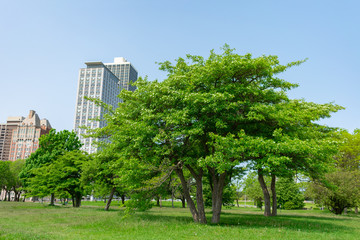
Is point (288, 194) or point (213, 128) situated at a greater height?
point (213, 128)

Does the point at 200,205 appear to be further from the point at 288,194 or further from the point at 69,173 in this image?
the point at 288,194

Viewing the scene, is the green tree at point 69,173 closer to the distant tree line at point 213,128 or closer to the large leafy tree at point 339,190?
the distant tree line at point 213,128

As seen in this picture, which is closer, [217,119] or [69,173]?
[217,119]

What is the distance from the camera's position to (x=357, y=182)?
1538 inches

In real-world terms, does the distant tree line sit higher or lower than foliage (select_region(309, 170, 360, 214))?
higher

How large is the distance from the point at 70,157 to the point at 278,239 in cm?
4176

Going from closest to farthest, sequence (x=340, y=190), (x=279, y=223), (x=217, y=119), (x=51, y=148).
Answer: (x=217, y=119) → (x=279, y=223) → (x=340, y=190) → (x=51, y=148)

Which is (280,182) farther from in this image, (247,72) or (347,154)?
(247,72)

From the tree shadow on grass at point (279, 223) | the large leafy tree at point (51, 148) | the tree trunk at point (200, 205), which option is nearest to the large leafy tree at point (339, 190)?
the tree shadow on grass at point (279, 223)

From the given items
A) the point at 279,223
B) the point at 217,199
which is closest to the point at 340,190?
the point at 279,223

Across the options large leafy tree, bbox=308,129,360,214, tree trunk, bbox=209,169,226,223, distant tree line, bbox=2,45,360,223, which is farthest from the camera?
large leafy tree, bbox=308,129,360,214

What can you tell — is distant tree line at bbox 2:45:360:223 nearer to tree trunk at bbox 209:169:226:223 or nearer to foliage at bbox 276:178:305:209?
tree trunk at bbox 209:169:226:223

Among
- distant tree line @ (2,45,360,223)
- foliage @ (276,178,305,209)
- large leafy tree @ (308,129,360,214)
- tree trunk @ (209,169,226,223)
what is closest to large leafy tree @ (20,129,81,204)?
distant tree line @ (2,45,360,223)

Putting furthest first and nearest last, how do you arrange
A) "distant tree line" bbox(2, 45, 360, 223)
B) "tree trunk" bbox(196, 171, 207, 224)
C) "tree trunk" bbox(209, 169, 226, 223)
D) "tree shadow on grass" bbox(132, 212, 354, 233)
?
1. "tree trunk" bbox(209, 169, 226, 223)
2. "tree trunk" bbox(196, 171, 207, 224)
3. "tree shadow on grass" bbox(132, 212, 354, 233)
4. "distant tree line" bbox(2, 45, 360, 223)
